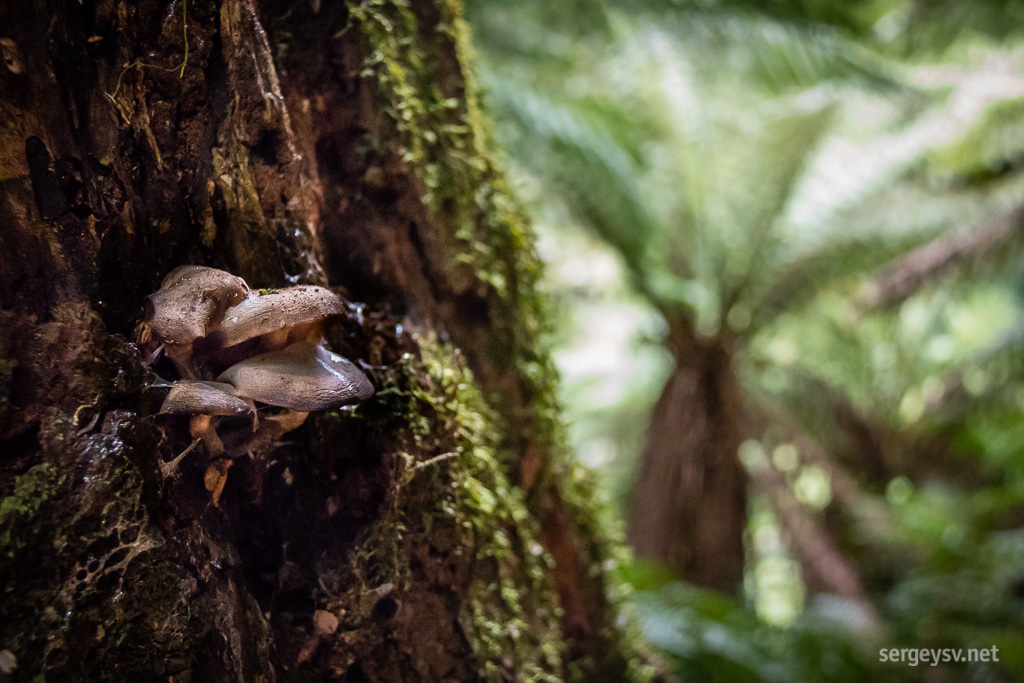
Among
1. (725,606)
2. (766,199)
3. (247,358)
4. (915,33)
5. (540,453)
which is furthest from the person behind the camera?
(766,199)

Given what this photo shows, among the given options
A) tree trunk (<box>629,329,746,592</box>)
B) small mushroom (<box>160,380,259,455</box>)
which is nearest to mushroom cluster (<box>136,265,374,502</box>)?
small mushroom (<box>160,380,259,455</box>)

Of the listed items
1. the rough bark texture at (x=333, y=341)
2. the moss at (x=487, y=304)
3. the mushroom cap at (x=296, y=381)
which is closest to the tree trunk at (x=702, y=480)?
the moss at (x=487, y=304)

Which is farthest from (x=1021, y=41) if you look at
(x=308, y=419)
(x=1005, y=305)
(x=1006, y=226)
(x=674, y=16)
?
(x=1005, y=305)

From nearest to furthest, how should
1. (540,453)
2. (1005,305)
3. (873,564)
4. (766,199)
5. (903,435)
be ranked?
1. (540,453)
2. (766,199)
3. (873,564)
4. (903,435)
5. (1005,305)

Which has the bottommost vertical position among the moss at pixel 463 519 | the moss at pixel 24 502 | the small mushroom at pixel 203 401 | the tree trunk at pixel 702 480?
the tree trunk at pixel 702 480

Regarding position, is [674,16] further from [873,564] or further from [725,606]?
[873,564]

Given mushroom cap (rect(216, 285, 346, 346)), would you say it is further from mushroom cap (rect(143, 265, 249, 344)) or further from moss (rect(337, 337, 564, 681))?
moss (rect(337, 337, 564, 681))

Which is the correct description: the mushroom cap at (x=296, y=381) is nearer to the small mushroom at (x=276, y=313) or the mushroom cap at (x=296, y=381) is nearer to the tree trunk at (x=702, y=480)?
the small mushroom at (x=276, y=313)
